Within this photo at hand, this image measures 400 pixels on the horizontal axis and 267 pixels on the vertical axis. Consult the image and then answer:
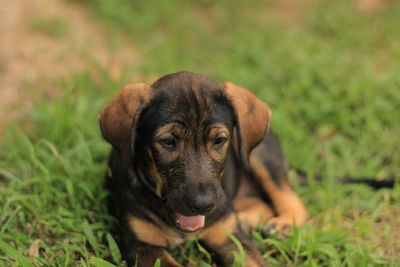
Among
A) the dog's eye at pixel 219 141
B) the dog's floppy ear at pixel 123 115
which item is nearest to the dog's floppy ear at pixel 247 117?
the dog's eye at pixel 219 141

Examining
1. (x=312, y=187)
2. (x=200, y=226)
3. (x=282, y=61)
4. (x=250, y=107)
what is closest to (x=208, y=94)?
(x=250, y=107)

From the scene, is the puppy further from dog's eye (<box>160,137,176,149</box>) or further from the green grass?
the green grass

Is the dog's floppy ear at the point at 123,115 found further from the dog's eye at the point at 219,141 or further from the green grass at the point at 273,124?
the green grass at the point at 273,124

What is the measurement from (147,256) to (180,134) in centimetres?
96

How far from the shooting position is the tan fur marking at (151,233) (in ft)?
12.8

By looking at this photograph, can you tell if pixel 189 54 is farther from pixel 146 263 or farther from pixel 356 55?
pixel 146 263

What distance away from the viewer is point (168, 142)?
3588 mm

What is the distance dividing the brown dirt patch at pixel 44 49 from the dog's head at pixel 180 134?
2464 millimetres

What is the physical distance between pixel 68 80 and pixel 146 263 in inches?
123

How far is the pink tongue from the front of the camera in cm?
379

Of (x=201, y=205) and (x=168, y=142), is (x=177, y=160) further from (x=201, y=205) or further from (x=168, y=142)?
(x=201, y=205)

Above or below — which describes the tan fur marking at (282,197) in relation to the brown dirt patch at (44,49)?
below

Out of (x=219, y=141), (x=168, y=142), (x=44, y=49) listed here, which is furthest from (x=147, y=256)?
(x=44, y=49)

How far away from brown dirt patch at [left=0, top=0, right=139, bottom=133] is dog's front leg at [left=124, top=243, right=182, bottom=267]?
253 centimetres
